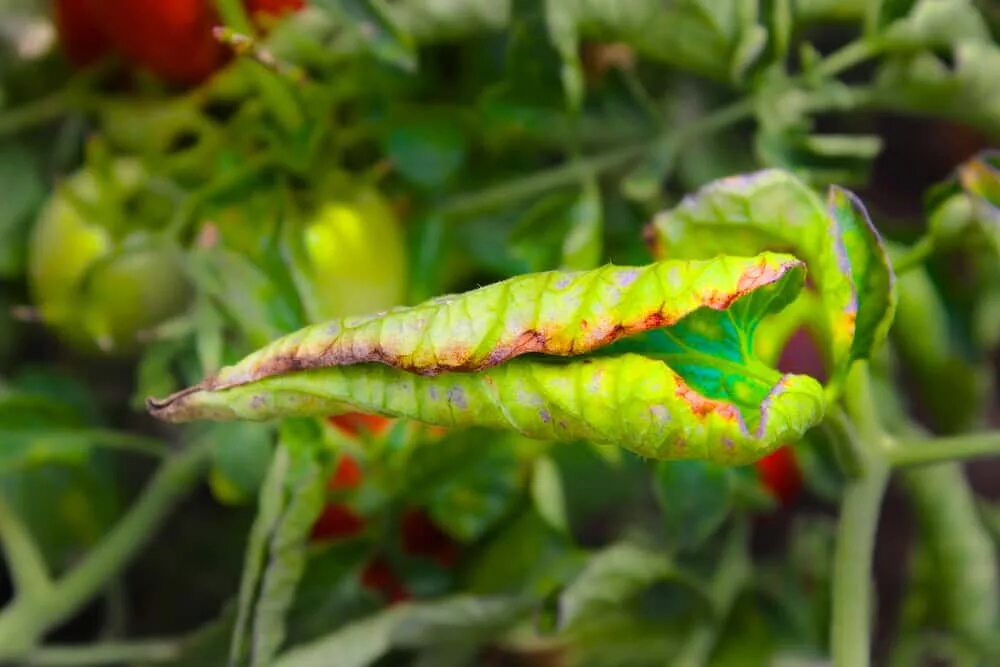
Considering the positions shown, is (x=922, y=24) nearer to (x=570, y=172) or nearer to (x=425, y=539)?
(x=570, y=172)

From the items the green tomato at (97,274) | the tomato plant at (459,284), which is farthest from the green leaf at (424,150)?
the green tomato at (97,274)

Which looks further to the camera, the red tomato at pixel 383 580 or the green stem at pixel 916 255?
the red tomato at pixel 383 580

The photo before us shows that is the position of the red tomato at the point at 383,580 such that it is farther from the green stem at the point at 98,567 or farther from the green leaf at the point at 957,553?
the green leaf at the point at 957,553

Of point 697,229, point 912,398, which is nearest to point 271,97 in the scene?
point 697,229

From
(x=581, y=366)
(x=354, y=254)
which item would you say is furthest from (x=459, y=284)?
(x=581, y=366)

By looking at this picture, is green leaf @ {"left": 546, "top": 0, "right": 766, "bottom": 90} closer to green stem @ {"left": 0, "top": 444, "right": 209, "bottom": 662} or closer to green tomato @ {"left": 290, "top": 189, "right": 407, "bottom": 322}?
green tomato @ {"left": 290, "top": 189, "right": 407, "bottom": 322}

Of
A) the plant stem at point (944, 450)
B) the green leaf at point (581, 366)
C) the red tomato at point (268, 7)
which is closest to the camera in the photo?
the green leaf at point (581, 366)

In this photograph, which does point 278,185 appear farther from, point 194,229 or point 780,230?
point 780,230

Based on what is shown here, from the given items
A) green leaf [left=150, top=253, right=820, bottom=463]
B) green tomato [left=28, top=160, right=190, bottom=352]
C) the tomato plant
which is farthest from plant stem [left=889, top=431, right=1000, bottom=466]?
green tomato [left=28, top=160, right=190, bottom=352]
